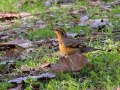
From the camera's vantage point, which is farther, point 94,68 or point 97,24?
point 97,24

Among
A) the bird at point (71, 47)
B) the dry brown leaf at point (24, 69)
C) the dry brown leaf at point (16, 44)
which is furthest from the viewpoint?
the dry brown leaf at point (16, 44)

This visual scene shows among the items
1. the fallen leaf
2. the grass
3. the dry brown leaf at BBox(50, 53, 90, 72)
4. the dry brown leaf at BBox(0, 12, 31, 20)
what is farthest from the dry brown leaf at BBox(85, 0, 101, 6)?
the fallen leaf

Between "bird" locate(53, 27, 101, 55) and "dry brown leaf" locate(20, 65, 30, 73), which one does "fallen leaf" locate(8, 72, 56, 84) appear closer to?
"dry brown leaf" locate(20, 65, 30, 73)

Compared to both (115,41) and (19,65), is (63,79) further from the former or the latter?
(115,41)

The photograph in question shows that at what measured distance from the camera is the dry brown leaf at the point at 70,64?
586cm

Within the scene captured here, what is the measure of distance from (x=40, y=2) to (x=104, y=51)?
469 cm

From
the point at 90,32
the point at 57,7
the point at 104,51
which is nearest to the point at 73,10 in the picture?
the point at 57,7

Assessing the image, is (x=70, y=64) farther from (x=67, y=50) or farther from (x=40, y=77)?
(x=67, y=50)

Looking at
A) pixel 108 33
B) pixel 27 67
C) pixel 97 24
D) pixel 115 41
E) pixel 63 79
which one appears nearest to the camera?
pixel 63 79

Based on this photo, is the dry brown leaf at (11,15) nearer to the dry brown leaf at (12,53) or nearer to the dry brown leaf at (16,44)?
the dry brown leaf at (16,44)

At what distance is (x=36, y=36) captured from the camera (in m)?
8.22

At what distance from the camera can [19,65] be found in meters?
6.59

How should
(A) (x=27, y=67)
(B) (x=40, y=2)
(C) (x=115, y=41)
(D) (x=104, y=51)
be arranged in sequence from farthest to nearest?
(B) (x=40, y=2)
(C) (x=115, y=41)
(D) (x=104, y=51)
(A) (x=27, y=67)

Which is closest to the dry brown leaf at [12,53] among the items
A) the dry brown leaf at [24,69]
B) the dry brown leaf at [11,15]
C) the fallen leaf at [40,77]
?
the dry brown leaf at [24,69]
